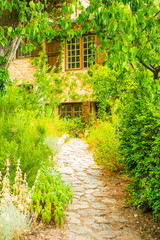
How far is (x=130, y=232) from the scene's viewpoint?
289cm

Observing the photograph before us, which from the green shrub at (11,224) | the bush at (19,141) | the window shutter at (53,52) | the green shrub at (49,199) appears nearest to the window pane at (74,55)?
the window shutter at (53,52)

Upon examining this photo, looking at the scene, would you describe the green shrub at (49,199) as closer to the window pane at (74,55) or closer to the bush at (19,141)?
the bush at (19,141)

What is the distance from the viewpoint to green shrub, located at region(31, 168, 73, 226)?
275 cm

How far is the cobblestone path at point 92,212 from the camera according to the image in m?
2.81

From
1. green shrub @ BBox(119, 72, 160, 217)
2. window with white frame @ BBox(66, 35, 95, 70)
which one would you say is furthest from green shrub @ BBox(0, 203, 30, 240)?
window with white frame @ BBox(66, 35, 95, 70)

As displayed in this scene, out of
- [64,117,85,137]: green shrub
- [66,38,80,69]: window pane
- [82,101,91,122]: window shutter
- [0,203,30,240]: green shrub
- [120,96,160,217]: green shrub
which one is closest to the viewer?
[0,203,30,240]: green shrub

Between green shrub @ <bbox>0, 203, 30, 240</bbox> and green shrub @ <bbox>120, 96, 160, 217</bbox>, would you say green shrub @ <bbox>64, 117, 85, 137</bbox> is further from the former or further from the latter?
green shrub @ <bbox>0, 203, 30, 240</bbox>

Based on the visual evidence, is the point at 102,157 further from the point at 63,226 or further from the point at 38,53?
the point at 38,53

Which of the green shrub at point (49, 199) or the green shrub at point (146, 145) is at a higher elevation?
the green shrub at point (146, 145)

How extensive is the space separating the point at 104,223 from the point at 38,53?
11.6m

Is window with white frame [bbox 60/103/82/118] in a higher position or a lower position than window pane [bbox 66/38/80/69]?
lower

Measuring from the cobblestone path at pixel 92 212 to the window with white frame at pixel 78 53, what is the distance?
837cm

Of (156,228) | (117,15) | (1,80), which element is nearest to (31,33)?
(117,15)

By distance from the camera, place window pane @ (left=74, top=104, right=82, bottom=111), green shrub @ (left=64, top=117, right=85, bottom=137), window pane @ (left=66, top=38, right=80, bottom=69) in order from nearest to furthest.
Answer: green shrub @ (left=64, top=117, right=85, bottom=137) < window pane @ (left=74, top=104, right=82, bottom=111) < window pane @ (left=66, top=38, right=80, bottom=69)
